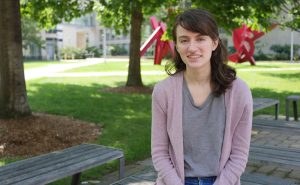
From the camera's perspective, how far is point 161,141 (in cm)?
253

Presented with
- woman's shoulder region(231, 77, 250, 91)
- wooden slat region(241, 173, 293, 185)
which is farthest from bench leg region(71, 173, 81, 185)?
woman's shoulder region(231, 77, 250, 91)

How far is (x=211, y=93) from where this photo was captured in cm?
247

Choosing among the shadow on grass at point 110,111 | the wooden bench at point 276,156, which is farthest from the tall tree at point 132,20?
the wooden bench at point 276,156

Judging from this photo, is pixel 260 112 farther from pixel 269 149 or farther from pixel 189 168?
pixel 189 168

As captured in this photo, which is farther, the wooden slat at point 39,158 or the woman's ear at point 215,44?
the wooden slat at point 39,158

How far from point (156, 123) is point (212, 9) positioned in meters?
8.19

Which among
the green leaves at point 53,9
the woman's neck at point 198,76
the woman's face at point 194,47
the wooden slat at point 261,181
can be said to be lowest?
the wooden slat at point 261,181

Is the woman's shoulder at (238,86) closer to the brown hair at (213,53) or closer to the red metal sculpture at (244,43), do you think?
the brown hair at (213,53)

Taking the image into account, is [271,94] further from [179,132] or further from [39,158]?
[179,132]

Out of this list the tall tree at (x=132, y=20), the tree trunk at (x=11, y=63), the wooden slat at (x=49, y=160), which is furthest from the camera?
the tall tree at (x=132, y=20)

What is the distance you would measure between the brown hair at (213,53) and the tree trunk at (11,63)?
5.21 metres

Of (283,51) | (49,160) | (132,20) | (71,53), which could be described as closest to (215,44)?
(49,160)

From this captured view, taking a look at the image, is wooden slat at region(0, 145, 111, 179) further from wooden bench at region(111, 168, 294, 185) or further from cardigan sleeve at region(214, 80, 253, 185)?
cardigan sleeve at region(214, 80, 253, 185)

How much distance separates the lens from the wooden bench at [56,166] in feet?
11.7
